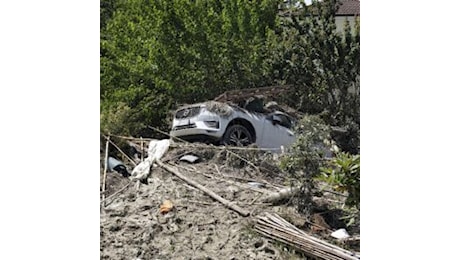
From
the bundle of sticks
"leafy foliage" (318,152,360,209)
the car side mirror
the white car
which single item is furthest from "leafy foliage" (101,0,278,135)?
the bundle of sticks

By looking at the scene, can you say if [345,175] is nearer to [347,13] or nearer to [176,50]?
[347,13]

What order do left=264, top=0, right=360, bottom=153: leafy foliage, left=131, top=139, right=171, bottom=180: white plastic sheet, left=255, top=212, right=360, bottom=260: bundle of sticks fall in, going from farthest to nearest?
1. left=131, top=139, right=171, bottom=180: white plastic sheet
2. left=264, top=0, right=360, bottom=153: leafy foliage
3. left=255, top=212, right=360, bottom=260: bundle of sticks

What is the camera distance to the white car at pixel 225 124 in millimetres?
5262

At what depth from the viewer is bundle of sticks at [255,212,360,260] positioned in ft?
16.4

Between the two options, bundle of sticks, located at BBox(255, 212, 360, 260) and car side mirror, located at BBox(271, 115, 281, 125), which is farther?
car side mirror, located at BBox(271, 115, 281, 125)

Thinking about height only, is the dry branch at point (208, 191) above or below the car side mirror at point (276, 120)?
below

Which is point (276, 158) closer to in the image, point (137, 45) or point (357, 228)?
point (357, 228)

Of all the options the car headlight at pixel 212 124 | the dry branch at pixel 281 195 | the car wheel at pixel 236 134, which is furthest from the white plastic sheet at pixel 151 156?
the dry branch at pixel 281 195

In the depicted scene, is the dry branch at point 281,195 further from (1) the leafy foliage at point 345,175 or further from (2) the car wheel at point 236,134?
(2) the car wheel at point 236,134

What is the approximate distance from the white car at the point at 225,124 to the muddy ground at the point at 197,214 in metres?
0.12

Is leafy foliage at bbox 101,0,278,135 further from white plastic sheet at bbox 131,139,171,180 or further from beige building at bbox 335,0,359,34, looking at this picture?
beige building at bbox 335,0,359,34

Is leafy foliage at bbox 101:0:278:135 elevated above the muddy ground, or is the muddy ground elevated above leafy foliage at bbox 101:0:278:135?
leafy foliage at bbox 101:0:278:135

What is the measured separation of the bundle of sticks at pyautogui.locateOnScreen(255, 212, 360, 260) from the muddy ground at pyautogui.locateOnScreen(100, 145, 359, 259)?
0.16 ft
